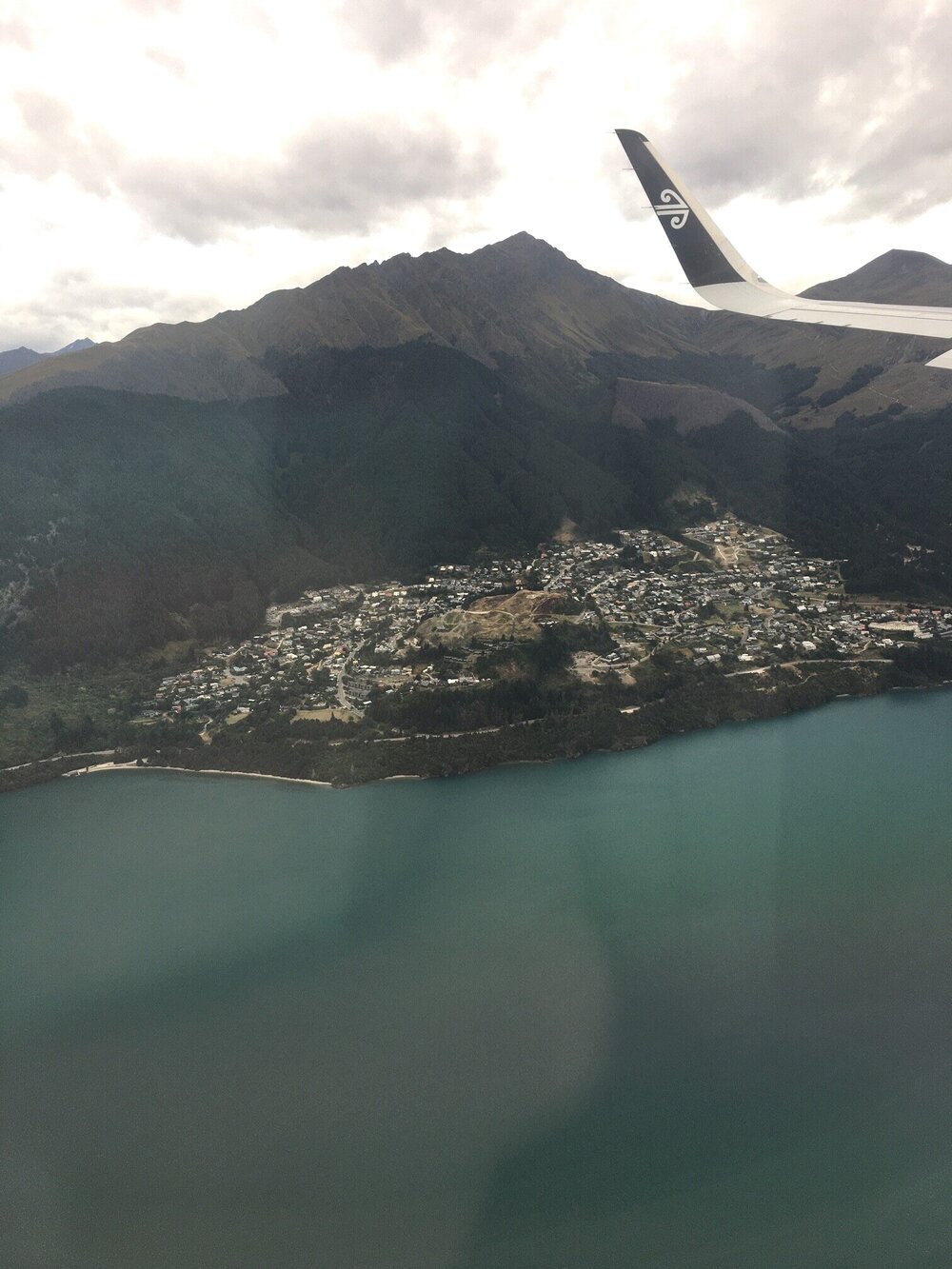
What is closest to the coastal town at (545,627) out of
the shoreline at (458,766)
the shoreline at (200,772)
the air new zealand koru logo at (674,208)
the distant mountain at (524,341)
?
the shoreline at (200,772)


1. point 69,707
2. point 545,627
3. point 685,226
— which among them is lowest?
point 69,707

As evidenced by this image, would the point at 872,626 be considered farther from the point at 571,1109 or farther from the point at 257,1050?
the point at 257,1050

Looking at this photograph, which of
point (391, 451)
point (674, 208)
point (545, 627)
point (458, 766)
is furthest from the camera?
point (391, 451)

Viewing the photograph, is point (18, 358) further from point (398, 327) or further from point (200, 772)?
point (200, 772)

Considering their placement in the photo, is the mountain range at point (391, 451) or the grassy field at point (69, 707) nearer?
the grassy field at point (69, 707)

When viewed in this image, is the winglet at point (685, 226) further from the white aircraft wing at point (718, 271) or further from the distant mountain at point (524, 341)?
the distant mountain at point (524, 341)

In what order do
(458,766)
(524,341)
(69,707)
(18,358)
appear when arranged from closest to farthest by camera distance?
(458,766), (69,707), (524,341), (18,358)

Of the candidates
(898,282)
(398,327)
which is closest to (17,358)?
(398,327)
